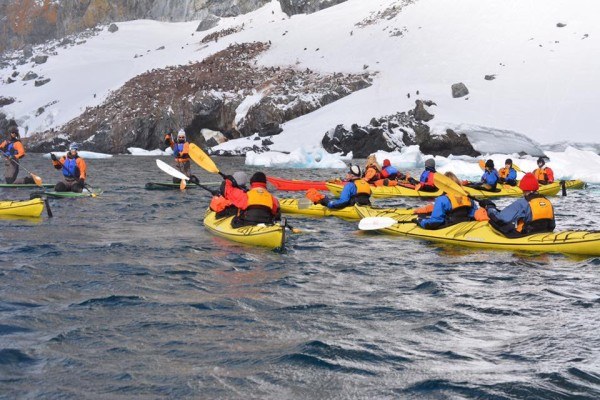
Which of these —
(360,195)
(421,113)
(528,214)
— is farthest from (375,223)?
(421,113)

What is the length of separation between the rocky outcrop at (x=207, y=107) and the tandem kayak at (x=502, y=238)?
31.0m

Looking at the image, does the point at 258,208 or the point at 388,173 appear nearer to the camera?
the point at 258,208

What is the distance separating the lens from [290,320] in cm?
703

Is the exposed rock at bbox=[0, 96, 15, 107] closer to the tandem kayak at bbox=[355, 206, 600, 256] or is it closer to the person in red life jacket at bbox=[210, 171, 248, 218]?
the person in red life jacket at bbox=[210, 171, 248, 218]

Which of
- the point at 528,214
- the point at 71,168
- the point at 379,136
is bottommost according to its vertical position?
the point at 528,214

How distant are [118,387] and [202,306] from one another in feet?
7.87

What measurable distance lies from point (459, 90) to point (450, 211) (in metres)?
30.4

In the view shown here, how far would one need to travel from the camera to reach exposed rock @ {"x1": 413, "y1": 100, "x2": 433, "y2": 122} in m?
37.9

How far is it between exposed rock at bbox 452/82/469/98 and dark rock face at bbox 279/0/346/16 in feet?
78.5

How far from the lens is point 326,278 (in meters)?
9.11

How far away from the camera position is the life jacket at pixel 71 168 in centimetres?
1762

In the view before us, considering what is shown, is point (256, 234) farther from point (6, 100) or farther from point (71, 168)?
point (6, 100)

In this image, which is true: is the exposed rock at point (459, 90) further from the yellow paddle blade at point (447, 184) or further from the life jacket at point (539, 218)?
the life jacket at point (539, 218)

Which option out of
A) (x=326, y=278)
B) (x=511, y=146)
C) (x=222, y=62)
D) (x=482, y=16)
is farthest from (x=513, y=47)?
(x=326, y=278)
